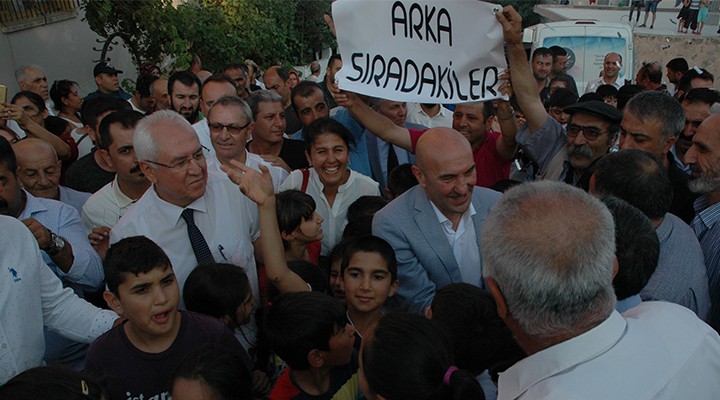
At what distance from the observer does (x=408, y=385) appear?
1777 millimetres

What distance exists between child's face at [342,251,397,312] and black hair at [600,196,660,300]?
1.11 metres

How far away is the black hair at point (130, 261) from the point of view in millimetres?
2305

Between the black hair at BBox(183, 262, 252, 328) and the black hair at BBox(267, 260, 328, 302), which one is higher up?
the black hair at BBox(183, 262, 252, 328)

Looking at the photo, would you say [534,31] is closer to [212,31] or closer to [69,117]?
[212,31]

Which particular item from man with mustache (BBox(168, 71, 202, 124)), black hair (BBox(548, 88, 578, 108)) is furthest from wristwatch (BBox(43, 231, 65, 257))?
black hair (BBox(548, 88, 578, 108))

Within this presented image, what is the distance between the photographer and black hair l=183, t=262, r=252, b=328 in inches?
103

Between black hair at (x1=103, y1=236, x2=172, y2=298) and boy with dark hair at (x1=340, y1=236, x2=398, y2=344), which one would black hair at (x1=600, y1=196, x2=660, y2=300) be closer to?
boy with dark hair at (x1=340, y1=236, x2=398, y2=344)

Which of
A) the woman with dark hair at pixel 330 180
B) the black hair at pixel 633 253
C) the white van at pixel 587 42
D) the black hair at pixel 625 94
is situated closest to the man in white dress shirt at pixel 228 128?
the woman with dark hair at pixel 330 180

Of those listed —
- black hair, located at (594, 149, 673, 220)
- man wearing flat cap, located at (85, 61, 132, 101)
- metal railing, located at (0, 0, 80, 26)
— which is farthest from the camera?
metal railing, located at (0, 0, 80, 26)

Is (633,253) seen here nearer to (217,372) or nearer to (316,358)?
(316,358)

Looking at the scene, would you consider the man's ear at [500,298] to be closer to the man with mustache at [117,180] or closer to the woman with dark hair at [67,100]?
the man with mustache at [117,180]

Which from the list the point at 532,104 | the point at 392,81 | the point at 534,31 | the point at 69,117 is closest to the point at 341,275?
the point at 392,81

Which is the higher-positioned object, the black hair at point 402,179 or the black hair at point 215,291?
the black hair at point 402,179

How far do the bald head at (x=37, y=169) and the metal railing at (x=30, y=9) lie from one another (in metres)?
4.83
